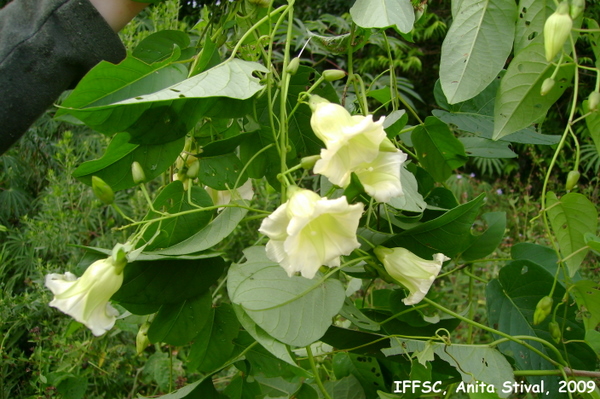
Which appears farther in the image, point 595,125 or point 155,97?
point 595,125

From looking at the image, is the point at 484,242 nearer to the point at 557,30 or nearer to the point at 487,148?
the point at 487,148

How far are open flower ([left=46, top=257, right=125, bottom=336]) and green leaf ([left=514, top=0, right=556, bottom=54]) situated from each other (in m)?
0.40

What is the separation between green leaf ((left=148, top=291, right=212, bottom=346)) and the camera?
51 centimetres

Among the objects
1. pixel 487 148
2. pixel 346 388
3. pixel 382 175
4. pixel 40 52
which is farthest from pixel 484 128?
pixel 40 52

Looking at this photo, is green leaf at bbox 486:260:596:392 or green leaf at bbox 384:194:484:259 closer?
green leaf at bbox 384:194:484:259

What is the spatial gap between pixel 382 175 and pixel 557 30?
175 mm

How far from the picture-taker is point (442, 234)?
0.47 metres

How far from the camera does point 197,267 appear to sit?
1.58 feet

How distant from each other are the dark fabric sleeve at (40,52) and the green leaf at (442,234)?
35 cm

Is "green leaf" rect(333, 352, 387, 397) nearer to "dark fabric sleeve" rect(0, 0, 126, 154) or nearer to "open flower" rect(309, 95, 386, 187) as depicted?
"open flower" rect(309, 95, 386, 187)

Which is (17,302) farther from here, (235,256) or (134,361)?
(235,256)

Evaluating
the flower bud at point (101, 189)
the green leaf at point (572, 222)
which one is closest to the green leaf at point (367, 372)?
the green leaf at point (572, 222)

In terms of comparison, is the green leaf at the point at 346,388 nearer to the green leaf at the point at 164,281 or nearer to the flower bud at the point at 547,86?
the green leaf at the point at 164,281

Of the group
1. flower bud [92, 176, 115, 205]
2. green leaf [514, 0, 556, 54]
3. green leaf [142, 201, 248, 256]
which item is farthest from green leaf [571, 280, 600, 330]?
flower bud [92, 176, 115, 205]
